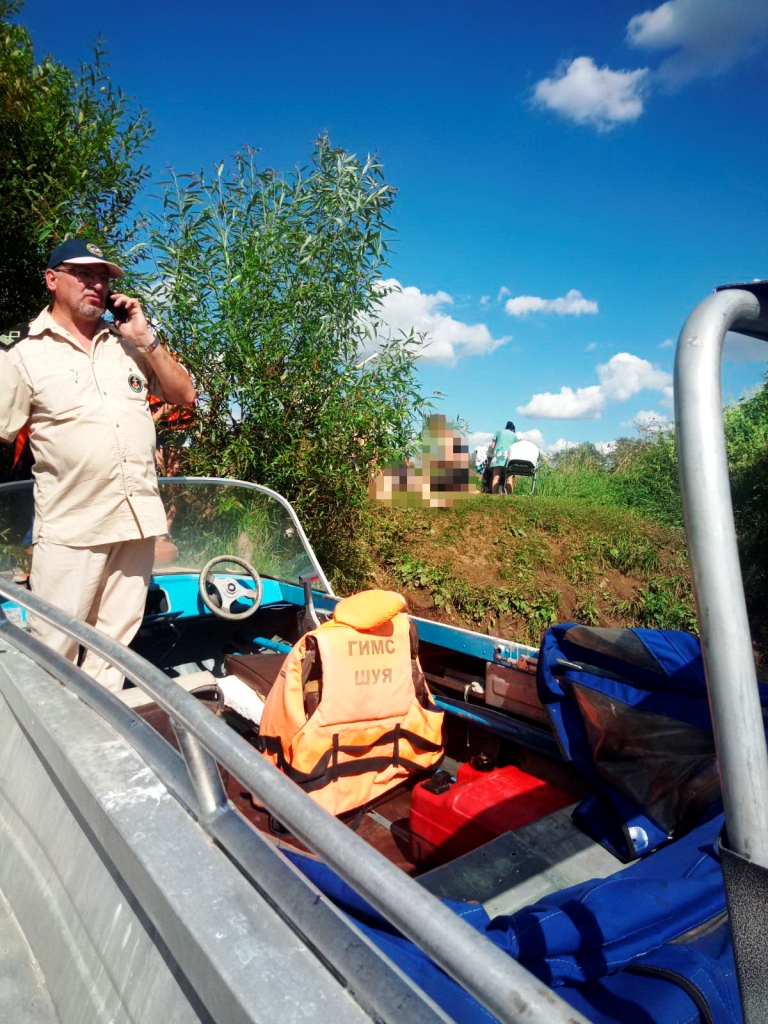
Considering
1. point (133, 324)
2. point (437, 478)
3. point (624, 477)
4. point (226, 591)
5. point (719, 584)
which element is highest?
point (133, 324)

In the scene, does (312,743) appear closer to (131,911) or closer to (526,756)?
(526,756)

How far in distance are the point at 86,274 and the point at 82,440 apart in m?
0.69

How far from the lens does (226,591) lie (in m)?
3.71

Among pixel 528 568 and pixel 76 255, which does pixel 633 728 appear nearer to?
pixel 76 255

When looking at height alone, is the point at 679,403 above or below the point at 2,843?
above

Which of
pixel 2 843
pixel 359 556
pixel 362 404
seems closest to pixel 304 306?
pixel 362 404

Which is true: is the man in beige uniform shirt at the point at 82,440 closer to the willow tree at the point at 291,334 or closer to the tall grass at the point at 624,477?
the willow tree at the point at 291,334

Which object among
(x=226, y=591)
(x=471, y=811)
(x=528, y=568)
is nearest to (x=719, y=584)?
(x=471, y=811)

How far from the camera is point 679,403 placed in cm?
76

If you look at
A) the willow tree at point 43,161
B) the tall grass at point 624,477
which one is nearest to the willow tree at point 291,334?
the willow tree at point 43,161

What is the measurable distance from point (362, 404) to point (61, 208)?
2.84m

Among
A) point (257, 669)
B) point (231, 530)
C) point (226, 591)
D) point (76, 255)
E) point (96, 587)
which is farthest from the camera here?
point (231, 530)

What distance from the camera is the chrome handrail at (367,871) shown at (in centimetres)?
65

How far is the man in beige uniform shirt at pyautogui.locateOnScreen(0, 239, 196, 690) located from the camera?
2.82m
